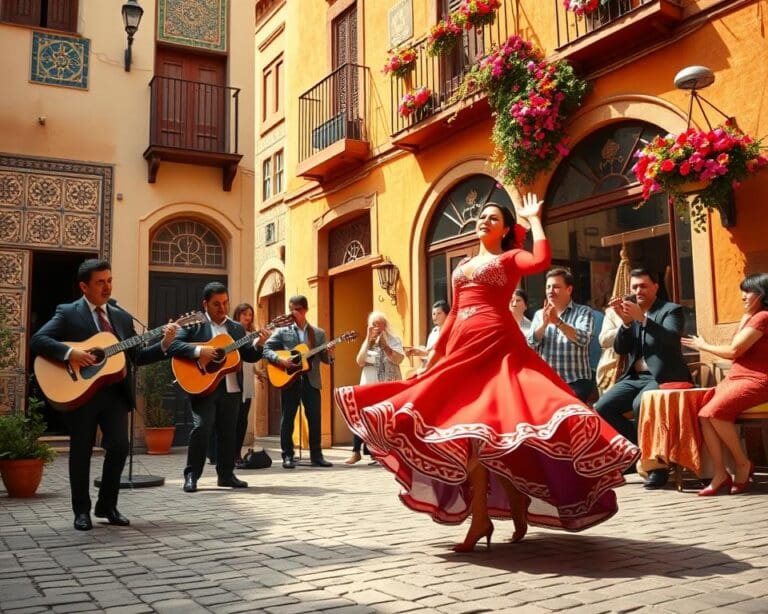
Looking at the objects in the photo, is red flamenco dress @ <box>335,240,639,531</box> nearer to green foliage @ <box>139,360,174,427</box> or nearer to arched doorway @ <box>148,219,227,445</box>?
green foliage @ <box>139,360,174,427</box>

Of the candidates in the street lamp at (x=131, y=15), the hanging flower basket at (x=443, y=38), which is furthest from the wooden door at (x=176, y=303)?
the hanging flower basket at (x=443, y=38)

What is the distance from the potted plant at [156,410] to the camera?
13.3m

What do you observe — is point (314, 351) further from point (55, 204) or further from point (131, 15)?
point (131, 15)

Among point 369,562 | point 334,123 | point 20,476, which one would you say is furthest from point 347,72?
point 369,562

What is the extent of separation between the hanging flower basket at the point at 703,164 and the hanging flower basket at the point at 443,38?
432 centimetres

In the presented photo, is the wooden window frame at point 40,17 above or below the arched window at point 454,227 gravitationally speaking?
above

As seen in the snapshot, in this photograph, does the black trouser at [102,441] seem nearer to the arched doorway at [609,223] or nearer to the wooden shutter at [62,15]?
the arched doorway at [609,223]

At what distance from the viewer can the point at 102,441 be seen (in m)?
5.20

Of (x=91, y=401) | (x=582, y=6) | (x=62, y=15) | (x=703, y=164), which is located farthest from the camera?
(x=62, y=15)

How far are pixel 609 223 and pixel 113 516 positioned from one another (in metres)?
6.03

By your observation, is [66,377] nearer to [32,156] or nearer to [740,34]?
[740,34]

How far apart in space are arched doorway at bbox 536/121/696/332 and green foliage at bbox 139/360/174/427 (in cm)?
665

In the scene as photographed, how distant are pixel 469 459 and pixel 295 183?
12.2 metres

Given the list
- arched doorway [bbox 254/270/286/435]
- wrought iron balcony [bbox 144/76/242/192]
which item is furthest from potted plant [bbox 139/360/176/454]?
arched doorway [bbox 254/270/286/435]
